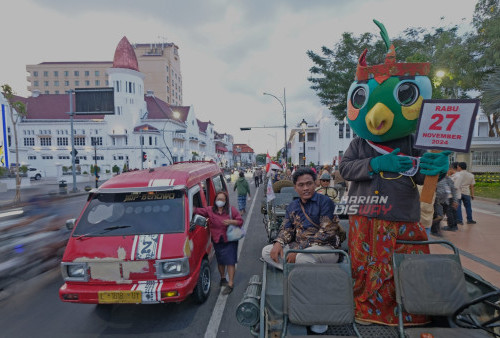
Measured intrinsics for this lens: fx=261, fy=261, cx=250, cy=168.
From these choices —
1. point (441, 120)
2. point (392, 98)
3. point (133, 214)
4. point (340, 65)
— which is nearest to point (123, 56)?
point (340, 65)

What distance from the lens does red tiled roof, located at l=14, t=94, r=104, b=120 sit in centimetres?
4822

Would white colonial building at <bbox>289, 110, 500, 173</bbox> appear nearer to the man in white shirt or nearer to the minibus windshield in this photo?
the man in white shirt

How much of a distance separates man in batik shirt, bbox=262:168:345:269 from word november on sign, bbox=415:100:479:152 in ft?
3.78

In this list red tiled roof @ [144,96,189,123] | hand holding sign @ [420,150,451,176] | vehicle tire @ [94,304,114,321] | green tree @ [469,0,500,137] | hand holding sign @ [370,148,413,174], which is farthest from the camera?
red tiled roof @ [144,96,189,123]

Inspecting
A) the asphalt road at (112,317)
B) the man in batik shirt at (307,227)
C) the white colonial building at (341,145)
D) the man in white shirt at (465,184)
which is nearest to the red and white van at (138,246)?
the asphalt road at (112,317)

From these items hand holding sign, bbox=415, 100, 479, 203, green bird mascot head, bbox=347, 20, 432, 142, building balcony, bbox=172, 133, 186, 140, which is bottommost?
hand holding sign, bbox=415, 100, 479, 203

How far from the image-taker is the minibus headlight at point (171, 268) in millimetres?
3381

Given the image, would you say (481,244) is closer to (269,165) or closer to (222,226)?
(222,226)

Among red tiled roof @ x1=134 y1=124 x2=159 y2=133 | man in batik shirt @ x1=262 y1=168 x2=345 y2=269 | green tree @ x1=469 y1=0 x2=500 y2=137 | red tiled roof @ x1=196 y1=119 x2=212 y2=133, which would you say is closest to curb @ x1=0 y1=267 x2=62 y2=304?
man in batik shirt @ x1=262 y1=168 x2=345 y2=269

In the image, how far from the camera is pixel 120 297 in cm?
329

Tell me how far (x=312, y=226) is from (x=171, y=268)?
1.91 metres

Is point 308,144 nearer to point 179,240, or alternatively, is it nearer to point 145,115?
point 145,115

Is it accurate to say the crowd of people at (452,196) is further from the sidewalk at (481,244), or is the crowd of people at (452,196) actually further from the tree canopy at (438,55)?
the tree canopy at (438,55)

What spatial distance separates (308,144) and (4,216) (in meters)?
44.6
